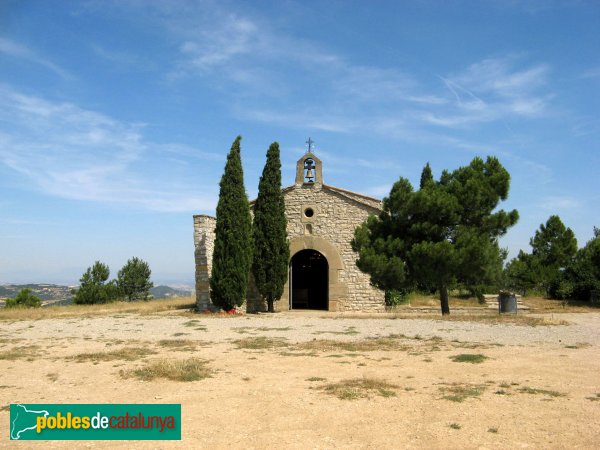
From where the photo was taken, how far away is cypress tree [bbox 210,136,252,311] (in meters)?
16.6

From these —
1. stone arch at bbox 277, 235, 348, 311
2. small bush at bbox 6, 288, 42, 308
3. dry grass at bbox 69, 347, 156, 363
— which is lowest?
dry grass at bbox 69, 347, 156, 363

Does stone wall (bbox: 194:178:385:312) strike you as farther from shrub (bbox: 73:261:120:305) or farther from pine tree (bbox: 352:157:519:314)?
shrub (bbox: 73:261:120:305)

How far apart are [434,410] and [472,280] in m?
10.1

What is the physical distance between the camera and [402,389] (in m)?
5.73

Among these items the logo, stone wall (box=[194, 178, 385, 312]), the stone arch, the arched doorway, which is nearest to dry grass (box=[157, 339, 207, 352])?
the logo

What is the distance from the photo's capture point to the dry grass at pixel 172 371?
6309 millimetres

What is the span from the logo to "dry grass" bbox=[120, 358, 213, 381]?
3.90 feet

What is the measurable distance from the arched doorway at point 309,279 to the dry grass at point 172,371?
56.8ft

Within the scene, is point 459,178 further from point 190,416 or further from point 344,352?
point 190,416

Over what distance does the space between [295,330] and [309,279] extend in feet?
45.4

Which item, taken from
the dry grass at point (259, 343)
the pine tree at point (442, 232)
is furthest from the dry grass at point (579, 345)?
the dry grass at point (259, 343)

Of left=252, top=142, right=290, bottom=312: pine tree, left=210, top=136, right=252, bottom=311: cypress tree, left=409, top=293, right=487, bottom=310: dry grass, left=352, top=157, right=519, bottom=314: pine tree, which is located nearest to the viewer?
left=352, top=157, right=519, bottom=314: pine tree

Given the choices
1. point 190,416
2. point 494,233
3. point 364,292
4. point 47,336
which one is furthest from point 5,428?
point 364,292

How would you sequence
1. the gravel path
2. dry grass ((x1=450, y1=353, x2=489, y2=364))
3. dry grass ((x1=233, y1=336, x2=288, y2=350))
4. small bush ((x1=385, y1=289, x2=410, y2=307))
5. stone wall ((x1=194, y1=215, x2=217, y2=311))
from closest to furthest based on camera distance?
dry grass ((x1=450, y1=353, x2=489, y2=364)), dry grass ((x1=233, y1=336, x2=288, y2=350)), the gravel path, stone wall ((x1=194, y1=215, x2=217, y2=311)), small bush ((x1=385, y1=289, x2=410, y2=307))
